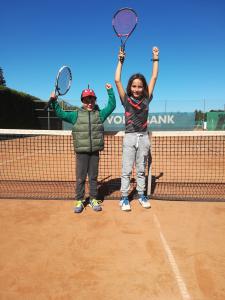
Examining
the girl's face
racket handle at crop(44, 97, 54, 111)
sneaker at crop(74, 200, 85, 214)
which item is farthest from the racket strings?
sneaker at crop(74, 200, 85, 214)

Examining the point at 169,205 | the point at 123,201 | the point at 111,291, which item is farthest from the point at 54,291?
the point at 169,205

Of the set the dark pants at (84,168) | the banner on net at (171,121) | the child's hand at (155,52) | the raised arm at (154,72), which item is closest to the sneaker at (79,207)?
the dark pants at (84,168)

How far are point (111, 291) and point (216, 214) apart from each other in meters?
2.24

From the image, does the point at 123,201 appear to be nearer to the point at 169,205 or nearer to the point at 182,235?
the point at 169,205

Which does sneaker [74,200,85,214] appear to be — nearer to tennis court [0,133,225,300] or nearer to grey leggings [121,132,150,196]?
tennis court [0,133,225,300]

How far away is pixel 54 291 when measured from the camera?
2.38 metres

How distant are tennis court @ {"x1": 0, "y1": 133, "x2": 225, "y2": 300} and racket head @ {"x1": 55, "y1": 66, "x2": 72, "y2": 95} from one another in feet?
5.87

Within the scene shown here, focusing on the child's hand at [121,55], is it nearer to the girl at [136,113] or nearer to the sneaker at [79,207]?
the girl at [136,113]

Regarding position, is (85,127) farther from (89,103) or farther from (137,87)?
(137,87)

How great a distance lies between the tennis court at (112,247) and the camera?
7.94 feet

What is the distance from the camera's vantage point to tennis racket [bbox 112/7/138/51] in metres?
4.53

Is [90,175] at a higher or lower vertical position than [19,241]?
higher

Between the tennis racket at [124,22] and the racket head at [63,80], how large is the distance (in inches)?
42.5

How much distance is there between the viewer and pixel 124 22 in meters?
4.64
